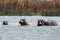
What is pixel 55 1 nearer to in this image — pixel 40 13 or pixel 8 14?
pixel 40 13

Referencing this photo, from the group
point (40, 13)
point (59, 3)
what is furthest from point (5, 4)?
point (59, 3)

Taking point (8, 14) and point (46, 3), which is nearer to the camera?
point (8, 14)

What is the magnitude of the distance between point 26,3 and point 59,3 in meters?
2.14

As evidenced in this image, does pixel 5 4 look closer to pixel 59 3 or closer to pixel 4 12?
pixel 4 12

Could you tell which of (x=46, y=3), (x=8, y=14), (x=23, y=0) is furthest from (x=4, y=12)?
(x=46, y=3)

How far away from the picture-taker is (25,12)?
14273mm

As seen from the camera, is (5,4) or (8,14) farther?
(5,4)

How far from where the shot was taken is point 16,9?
14648 mm

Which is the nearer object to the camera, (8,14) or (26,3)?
(8,14)

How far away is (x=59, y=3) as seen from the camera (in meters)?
15.0

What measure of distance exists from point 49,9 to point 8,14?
263 cm

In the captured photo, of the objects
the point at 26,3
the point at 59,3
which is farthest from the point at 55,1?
the point at 26,3

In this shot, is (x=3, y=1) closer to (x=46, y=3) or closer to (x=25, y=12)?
(x=25, y=12)

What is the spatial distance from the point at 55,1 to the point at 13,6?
2676 mm
